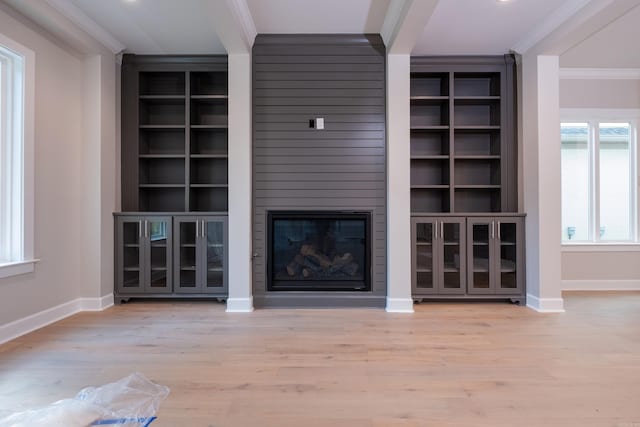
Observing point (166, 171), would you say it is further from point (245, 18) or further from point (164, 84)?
point (245, 18)

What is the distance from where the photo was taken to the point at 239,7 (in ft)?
9.43

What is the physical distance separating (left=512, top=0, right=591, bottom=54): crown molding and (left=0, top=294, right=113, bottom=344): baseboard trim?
5243 millimetres

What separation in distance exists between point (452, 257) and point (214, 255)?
2.65 m

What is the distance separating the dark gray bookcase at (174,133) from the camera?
3883mm

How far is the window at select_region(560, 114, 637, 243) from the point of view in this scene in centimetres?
438

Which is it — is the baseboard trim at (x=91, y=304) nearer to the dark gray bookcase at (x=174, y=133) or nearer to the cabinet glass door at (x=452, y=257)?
the dark gray bookcase at (x=174, y=133)

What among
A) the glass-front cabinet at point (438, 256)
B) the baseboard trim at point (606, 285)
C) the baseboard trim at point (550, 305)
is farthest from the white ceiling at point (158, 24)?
the baseboard trim at point (606, 285)

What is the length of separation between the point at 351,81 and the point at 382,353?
107 inches

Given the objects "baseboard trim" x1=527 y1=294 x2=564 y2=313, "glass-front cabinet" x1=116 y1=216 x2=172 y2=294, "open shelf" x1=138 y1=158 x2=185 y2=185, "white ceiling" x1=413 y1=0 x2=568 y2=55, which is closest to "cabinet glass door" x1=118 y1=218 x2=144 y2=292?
"glass-front cabinet" x1=116 y1=216 x2=172 y2=294

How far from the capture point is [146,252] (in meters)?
3.71

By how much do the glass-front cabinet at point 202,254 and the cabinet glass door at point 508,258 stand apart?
306 cm

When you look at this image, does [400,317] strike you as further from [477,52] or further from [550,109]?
[477,52]

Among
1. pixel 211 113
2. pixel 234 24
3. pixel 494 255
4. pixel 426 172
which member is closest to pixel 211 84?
pixel 211 113

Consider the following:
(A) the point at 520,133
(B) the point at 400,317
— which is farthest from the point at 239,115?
(A) the point at 520,133
